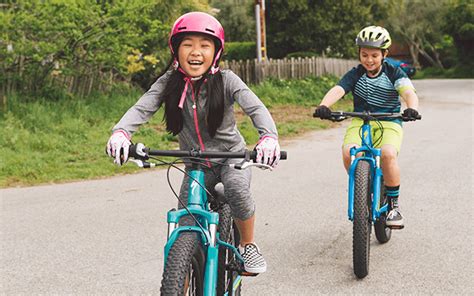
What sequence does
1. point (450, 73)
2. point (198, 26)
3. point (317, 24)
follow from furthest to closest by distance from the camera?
1. point (450, 73)
2. point (317, 24)
3. point (198, 26)

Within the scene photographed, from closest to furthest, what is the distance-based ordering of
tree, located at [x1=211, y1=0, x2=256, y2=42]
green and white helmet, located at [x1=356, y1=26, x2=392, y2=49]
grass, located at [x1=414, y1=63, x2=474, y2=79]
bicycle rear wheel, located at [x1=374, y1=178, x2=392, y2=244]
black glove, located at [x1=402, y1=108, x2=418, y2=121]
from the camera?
black glove, located at [x1=402, y1=108, x2=418, y2=121] < green and white helmet, located at [x1=356, y1=26, x2=392, y2=49] < bicycle rear wheel, located at [x1=374, y1=178, x2=392, y2=244] < grass, located at [x1=414, y1=63, x2=474, y2=79] < tree, located at [x1=211, y1=0, x2=256, y2=42]

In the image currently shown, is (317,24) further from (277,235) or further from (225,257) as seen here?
(225,257)

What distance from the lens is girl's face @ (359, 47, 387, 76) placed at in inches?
221

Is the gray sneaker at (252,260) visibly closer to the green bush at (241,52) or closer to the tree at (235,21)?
the green bush at (241,52)

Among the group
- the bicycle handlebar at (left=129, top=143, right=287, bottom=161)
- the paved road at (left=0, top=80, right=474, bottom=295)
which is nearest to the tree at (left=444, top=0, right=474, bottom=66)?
the paved road at (left=0, top=80, right=474, bottom=295)

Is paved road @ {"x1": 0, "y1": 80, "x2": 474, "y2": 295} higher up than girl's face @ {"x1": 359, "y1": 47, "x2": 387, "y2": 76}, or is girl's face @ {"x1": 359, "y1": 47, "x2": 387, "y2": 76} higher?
girl's face @ {"x1": 359, "y1": 47, "x2": 387, "y2": 76}

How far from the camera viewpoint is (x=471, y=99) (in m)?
21.9

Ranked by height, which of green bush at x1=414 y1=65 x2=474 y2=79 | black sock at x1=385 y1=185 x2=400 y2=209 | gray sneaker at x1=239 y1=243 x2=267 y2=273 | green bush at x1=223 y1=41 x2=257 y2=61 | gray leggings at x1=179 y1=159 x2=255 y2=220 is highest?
gray leggings at x1=179 y1=159 x2=255 y2=220

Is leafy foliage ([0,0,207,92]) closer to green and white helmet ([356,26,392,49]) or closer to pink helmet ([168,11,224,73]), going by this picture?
green and white helmet ([356,26,392,49])

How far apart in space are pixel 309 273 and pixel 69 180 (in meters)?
5.29

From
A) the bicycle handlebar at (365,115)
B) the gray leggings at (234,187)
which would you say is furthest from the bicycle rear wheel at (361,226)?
the gray leggings at (234,187)

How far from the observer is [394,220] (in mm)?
5664

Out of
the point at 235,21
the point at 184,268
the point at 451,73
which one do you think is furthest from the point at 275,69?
the point at 235,21

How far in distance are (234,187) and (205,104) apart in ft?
1.56
